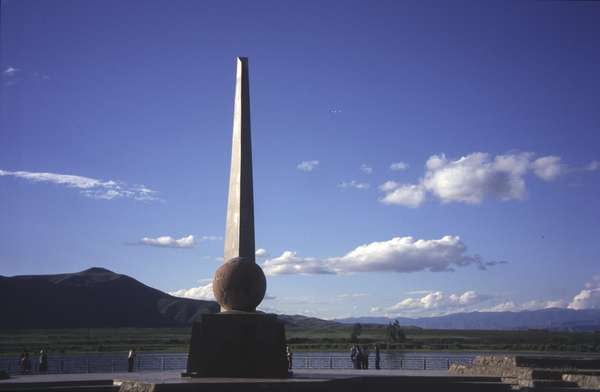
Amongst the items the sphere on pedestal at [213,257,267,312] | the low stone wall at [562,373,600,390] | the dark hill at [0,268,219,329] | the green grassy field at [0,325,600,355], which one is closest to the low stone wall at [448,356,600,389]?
the low stone wall at [562,373,600,390]

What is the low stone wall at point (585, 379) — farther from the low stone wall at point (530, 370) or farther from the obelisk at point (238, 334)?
the obelisk at point (238, 334)

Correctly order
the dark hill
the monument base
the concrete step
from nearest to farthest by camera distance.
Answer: the monument base
the concrete step
the dark hill

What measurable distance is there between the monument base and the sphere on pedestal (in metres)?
0.45

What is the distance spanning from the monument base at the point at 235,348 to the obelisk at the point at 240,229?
2.02 ft

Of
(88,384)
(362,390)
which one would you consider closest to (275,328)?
(362,390)

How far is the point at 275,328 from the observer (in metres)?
16.2

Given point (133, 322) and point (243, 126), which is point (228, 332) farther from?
point (133, 322)

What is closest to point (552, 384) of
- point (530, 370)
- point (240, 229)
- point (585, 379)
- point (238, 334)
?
point (530, 370)

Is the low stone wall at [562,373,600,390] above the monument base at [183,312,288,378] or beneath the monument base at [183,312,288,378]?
beneath

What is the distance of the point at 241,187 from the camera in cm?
1934

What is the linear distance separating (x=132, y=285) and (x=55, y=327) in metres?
32.5

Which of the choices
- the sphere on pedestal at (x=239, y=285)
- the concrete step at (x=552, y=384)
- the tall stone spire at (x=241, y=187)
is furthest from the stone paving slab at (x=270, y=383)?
the tall stone spire at (x=241, y=187)

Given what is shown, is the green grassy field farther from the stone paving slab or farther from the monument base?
the monument base

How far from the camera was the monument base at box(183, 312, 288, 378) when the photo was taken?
617 inches
